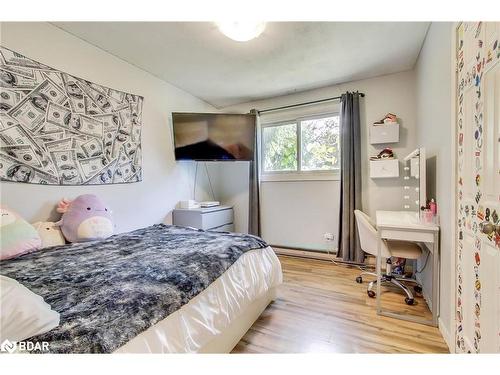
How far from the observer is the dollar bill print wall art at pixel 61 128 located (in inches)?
70.7

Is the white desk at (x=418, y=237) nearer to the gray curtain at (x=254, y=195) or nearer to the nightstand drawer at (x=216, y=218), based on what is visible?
the gray curtain at (x=254, y=195)

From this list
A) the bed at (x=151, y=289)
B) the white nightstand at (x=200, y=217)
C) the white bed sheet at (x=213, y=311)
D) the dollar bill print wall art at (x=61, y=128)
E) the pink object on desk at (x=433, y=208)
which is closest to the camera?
the bed at (x=151, y=289)

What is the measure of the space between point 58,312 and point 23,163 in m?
1.59

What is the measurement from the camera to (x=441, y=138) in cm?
176

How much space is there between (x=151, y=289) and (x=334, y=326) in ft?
4.79

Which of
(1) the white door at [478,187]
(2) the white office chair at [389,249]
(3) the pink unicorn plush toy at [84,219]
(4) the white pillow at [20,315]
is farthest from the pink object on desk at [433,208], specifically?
(3) the pink unicorn plush toy at [84,219]

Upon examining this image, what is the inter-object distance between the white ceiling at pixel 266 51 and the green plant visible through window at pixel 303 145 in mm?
585

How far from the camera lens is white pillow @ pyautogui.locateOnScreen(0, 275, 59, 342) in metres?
0.70

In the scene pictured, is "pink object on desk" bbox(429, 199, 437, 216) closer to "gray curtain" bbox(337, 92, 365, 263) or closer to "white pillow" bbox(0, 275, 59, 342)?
"gray curtain" bbox(337, 92, 365, 263)

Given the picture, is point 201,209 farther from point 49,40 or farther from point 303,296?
point 49,40

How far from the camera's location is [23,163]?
6.07ft

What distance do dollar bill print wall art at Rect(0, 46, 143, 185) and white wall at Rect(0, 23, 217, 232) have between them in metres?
0.09

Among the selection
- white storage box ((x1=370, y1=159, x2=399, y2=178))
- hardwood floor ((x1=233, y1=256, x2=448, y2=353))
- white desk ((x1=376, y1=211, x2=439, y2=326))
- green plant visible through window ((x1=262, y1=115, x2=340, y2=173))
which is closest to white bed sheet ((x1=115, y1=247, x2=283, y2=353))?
hardwood floor ((x1=233, y1=256, x2=448, y2=353))
